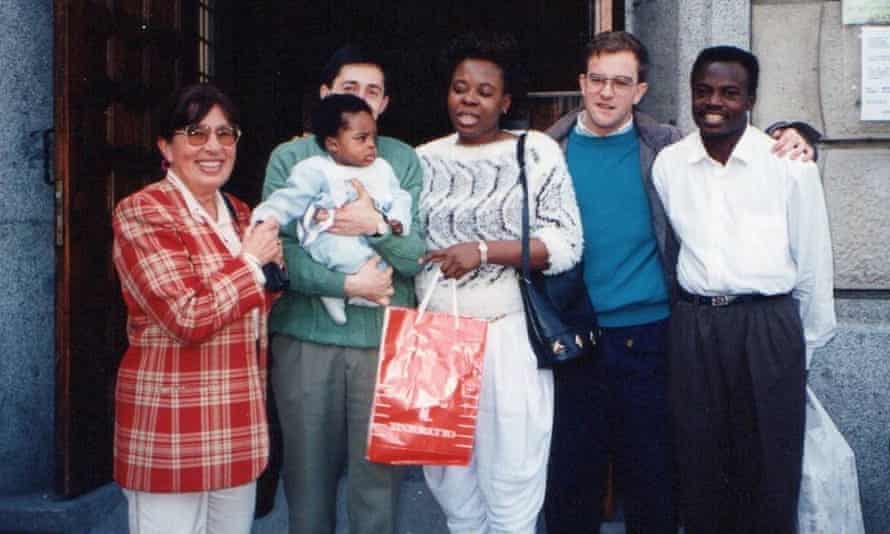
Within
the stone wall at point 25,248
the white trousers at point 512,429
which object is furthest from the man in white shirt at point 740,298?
the stone wall at point 25,248

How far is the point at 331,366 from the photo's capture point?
3.05 meters

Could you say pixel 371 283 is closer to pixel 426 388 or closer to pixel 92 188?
pixel 426 388

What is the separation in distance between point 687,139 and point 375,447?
1.51 m

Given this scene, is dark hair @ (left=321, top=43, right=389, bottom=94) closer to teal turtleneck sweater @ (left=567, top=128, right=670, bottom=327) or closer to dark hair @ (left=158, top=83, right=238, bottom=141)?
dark hair @ (left=158, top=83, right=238, bottom=141)

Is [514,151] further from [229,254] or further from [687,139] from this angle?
[229,254]

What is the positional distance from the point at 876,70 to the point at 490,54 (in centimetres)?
202

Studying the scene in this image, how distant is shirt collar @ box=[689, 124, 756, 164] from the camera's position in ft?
10.4

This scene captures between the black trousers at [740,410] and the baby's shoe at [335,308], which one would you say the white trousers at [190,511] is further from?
the black trousers at [740,410]

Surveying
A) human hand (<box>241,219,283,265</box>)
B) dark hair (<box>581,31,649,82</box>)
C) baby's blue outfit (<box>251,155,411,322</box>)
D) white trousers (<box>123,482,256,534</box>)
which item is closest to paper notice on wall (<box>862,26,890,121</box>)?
dark hair (<box>581,31,649,82</box>)

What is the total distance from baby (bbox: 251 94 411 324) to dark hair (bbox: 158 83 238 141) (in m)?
0.28

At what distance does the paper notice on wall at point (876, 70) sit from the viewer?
418cm

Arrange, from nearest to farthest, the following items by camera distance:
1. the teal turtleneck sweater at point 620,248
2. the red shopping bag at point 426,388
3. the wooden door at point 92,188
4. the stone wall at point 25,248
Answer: the red shopping bag at point 426,388 < the teal turtleneck sweater at point 620,248 < the wooden door at point 92,188 < the stone wall at point 25,248

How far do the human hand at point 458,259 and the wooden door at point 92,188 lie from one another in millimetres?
2021

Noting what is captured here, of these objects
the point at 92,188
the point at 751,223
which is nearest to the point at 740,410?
the point at 751,223
